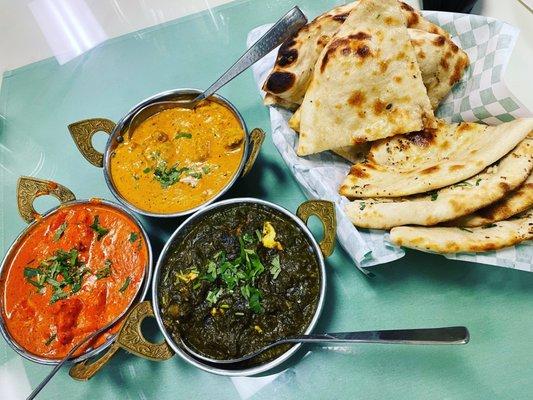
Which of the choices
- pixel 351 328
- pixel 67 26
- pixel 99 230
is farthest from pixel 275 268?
pixel 67 26

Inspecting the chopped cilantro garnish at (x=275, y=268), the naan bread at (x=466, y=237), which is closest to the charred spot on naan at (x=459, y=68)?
the naan bread at (x=466, y=237)

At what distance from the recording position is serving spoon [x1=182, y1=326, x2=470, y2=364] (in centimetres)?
142

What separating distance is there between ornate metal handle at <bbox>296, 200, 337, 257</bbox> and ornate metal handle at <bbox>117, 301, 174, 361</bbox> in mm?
684

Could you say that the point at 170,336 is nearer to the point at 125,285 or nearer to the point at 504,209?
the point at 125,285

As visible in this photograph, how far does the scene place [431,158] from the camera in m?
1.96

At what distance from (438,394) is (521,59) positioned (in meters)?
1.43

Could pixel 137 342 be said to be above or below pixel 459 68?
below

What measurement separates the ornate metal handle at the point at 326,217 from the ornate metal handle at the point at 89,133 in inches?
39.9

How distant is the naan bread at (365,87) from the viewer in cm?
195

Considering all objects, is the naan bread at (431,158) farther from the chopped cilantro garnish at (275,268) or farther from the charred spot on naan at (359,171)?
the chopped cilantro garnish at (275,268)

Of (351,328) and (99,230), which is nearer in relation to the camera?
(351,328)

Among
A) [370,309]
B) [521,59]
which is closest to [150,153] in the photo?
[370,309]

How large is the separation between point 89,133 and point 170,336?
102 centimetres

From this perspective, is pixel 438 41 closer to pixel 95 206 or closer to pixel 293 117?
pixel 293 117
